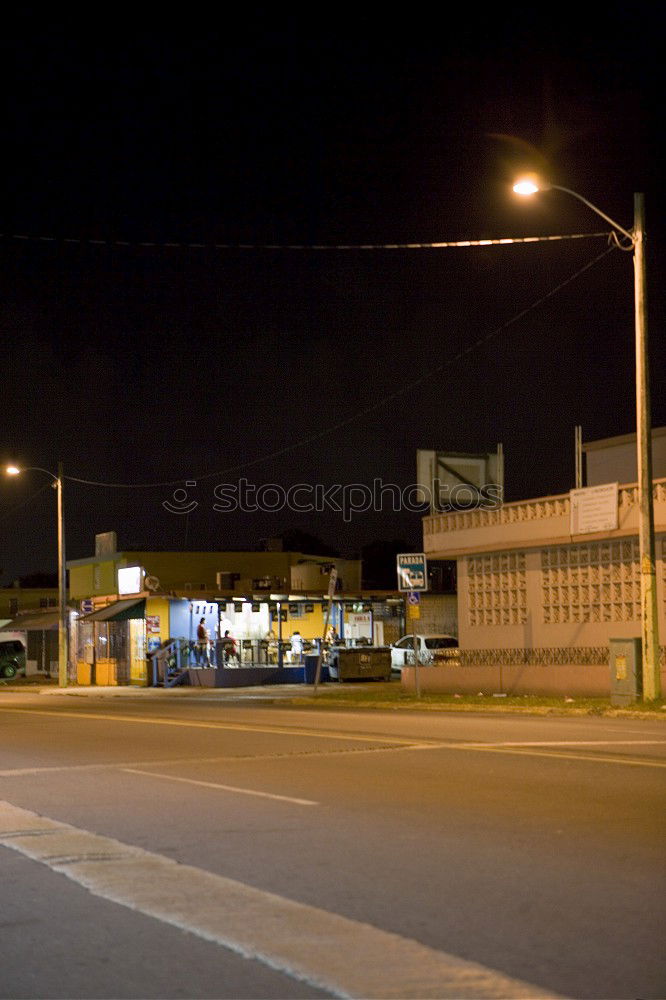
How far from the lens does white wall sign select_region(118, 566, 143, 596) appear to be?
163 ft

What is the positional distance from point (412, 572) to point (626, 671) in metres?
6.60

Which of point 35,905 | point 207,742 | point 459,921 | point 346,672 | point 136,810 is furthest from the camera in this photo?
point 346,672

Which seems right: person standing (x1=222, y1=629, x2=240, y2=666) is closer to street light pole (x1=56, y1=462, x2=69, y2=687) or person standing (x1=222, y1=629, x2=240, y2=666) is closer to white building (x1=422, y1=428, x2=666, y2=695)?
street light pole (x1=56, y1=462, x2=69, y2=687)

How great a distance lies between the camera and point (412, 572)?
95.2 feet

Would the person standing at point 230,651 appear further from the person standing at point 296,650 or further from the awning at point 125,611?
the awning at point 125,611

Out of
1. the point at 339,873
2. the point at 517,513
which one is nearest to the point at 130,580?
the point at 517,513

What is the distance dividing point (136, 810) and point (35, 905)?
3490 millimetres

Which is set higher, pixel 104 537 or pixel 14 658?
pixel 104 537

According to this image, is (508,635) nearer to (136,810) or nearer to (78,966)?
(136,810)

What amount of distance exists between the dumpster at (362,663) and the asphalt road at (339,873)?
26749 millimetres

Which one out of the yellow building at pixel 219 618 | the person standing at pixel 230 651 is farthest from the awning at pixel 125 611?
the person standing at pixel 230 651

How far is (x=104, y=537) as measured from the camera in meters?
64.0

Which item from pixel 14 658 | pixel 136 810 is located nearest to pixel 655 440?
pixel 136 810

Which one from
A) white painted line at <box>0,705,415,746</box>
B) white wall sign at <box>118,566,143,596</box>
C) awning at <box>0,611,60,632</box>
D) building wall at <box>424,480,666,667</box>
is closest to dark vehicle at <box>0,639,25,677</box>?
awning at <box>0,611,60,632</box>
